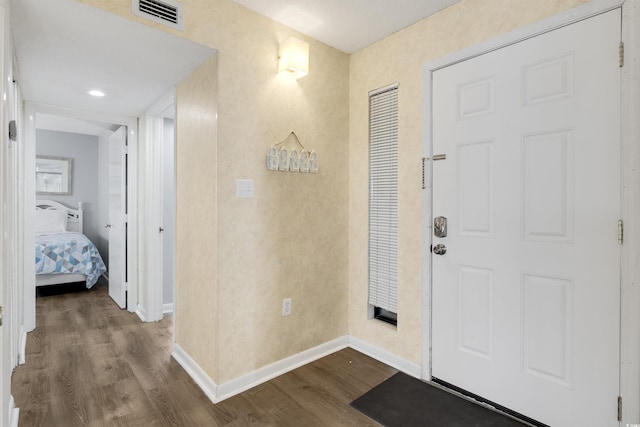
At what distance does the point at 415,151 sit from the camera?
7.56 ft

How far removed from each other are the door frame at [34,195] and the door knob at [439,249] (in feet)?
9.51

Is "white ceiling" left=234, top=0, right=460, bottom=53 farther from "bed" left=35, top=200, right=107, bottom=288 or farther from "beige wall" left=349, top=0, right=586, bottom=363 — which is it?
"bed" left=35, top=200, right=107, bottom=288

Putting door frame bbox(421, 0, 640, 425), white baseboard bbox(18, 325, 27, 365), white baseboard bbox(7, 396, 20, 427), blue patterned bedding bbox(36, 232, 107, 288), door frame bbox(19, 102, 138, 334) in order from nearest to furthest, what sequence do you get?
door frame bbox(421, 0, 640, 425) < white baseboard bbox(7, 396, 20, 427) < white baseboard bbox(18, 325, 27, 365) < door frame bbox(19, 102, 138, 334) < blue patterned bedding bbox(36, 232, 107, 288)

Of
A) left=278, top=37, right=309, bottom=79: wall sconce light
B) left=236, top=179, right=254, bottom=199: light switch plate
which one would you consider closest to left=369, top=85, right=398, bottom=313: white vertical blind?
left=278, top=37, right=309, bottom=79: wall sconce light

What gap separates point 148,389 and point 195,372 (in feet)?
0.94

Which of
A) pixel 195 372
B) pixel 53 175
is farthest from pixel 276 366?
pixel 53 175

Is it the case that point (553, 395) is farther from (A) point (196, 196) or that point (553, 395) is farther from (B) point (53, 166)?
(B) point (53, 166)

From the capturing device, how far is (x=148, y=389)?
2133 millimetres

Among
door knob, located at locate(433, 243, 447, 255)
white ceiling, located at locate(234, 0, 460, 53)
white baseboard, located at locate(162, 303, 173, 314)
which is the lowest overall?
white baseboard, located at locate(162, 303, 173, 314)

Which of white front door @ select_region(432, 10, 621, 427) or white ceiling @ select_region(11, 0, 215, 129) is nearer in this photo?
white front door @ select_region(432, 10, 621, 427)

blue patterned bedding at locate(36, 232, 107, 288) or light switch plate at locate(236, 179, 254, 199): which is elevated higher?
light switch plate at locate(236, 179, 254, 199)

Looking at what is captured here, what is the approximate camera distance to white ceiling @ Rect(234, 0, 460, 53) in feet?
6.82

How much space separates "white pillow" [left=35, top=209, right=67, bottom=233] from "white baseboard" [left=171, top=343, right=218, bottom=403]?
13.5ft

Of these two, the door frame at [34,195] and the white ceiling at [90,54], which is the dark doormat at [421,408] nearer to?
the white ceiling at [90,54]
